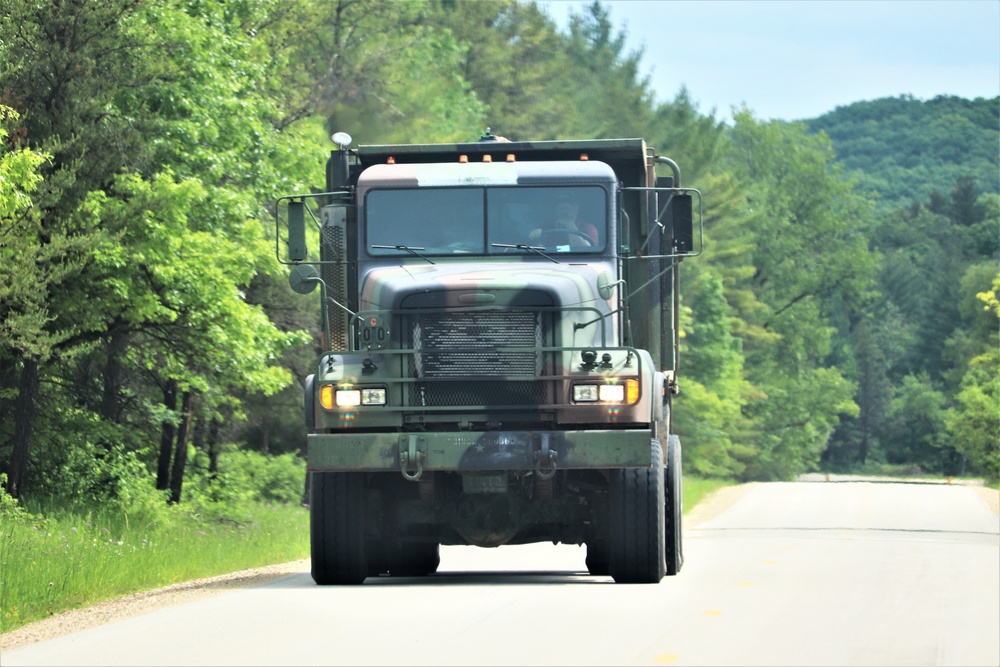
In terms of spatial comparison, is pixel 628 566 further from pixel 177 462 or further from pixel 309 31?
pixel 309 31

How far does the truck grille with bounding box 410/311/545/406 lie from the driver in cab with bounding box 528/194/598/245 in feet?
3.95

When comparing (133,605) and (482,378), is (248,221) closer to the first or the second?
(133,605)

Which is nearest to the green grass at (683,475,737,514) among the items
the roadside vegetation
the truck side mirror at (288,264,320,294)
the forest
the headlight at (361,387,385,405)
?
the roadside vegetation

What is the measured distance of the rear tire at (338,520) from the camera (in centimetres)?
1295

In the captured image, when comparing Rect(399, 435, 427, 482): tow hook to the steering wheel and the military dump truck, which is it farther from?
the steering wheel

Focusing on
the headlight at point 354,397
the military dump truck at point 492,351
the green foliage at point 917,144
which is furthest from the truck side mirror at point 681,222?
the green foliage at point 917,144

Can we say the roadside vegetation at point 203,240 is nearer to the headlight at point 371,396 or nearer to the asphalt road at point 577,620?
the asphalt road at point 577,620

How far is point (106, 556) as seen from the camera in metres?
15.4

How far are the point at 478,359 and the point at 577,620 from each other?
2.53m

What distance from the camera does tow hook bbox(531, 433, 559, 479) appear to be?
11906 mm

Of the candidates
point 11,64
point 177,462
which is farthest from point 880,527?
point 11,64

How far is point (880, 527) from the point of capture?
3002 centimetres

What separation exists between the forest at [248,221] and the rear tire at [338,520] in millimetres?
6939

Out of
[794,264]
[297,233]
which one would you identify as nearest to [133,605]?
[297,233]
